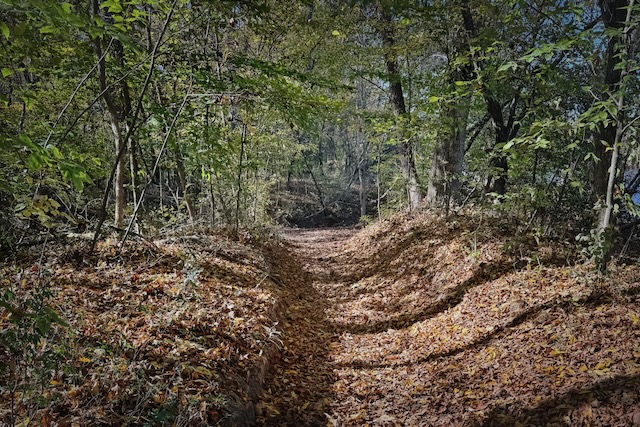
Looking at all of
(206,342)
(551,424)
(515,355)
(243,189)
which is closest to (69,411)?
(206,342)

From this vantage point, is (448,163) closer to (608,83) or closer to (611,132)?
(611,132)

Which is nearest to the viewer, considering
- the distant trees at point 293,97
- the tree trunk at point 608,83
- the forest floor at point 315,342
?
the forest floor at point 315,342

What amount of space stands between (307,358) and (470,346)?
7.34 feet

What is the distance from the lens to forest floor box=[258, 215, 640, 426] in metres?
3.67

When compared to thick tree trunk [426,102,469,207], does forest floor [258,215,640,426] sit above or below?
below

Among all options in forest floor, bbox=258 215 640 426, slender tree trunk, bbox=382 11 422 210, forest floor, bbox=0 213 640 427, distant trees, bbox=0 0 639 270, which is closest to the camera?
forest floor, bbox=0 213 640 427

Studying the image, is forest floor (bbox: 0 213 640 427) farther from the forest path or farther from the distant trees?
the distant trees

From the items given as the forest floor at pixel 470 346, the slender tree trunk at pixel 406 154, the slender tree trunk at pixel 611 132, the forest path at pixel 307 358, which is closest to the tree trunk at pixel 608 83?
the slender tree trunk at pixel 611 132

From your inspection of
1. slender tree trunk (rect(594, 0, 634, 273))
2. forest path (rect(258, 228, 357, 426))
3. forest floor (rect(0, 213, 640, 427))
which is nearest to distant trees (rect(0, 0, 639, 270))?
slender tree trunk (rect(594, 0, 634, 273))

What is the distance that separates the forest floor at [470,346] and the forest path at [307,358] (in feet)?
0.06

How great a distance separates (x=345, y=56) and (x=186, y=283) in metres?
9.00

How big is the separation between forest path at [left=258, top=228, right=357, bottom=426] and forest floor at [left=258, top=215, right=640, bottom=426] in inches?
0.8

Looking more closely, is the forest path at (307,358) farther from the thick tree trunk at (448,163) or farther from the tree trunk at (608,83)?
the tree trunk at (608,83)

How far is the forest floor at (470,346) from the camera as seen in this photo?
3.67 metres
